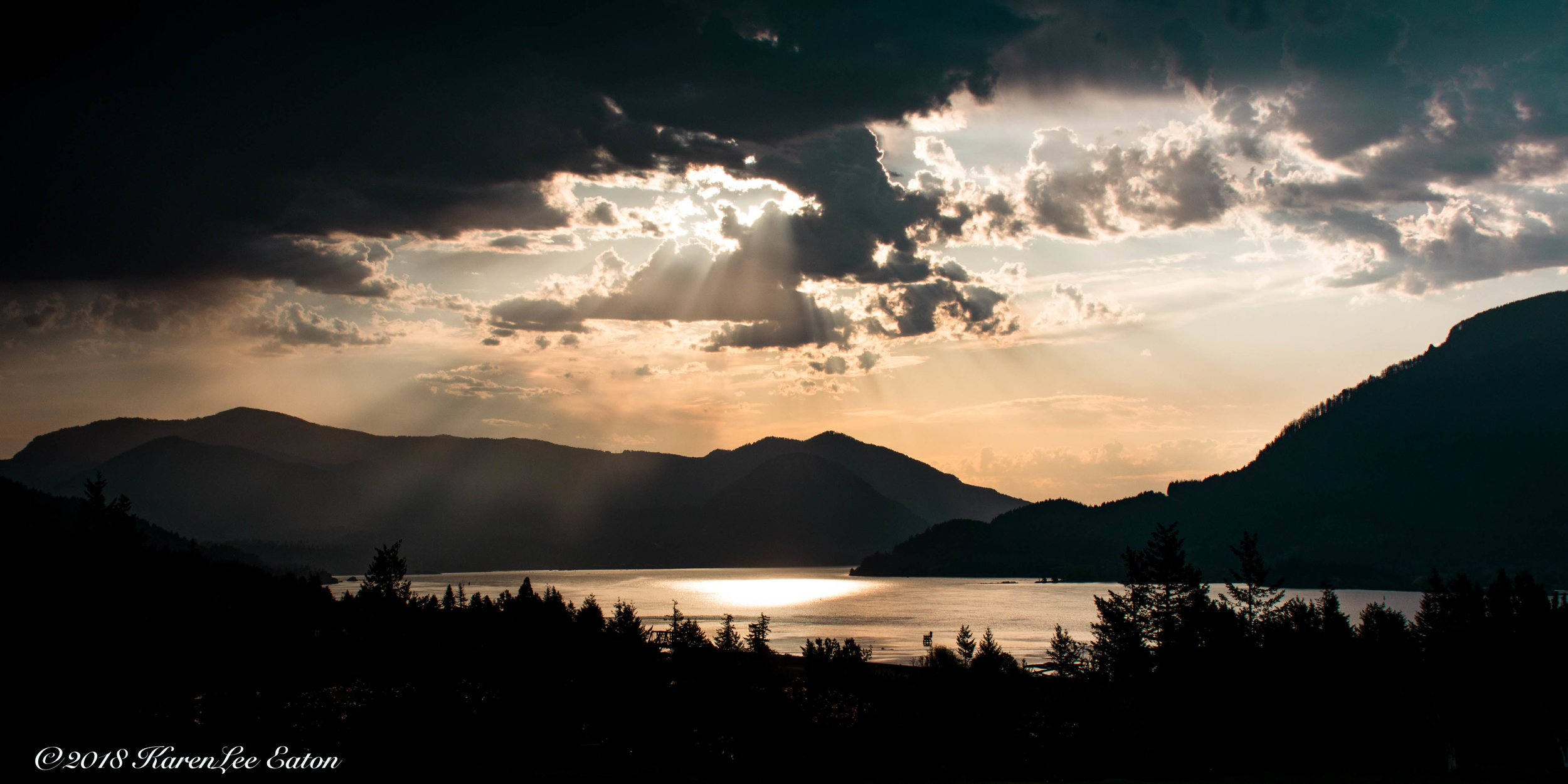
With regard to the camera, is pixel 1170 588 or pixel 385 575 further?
pixel 385 575

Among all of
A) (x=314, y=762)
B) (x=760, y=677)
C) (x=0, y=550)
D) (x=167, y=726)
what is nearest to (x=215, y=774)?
(x=314, y=762)

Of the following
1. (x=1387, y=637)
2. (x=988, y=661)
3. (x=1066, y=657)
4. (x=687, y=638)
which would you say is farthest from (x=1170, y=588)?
(x=687, y=638)

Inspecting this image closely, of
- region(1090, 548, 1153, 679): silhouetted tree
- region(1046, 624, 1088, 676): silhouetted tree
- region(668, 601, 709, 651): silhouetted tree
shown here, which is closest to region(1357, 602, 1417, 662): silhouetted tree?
region(1090, 548, 1153, 679): silhouetted tree

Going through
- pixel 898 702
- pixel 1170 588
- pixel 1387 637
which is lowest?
pixel 898 702

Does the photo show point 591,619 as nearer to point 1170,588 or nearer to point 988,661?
point 988,661

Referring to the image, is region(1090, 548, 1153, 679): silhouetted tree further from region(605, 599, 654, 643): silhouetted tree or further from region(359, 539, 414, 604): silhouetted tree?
region(359, 539, 414, 604): silhouetted tree

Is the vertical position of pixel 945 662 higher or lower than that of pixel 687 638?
lower

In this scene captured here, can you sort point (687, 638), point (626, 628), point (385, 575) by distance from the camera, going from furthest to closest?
point (385, 575)
point (687, 638)
point (626, 628)

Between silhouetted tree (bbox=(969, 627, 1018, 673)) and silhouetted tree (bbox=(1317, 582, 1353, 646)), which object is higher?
silhouetted tree (bbox=(1317, 582, 1353, 646))

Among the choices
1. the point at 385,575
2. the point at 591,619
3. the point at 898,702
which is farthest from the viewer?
the point at 385,575

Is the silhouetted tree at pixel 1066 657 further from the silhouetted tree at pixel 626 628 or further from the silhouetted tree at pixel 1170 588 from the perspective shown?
the silhouetted tree at pixel 626 628

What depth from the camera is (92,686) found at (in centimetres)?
5753

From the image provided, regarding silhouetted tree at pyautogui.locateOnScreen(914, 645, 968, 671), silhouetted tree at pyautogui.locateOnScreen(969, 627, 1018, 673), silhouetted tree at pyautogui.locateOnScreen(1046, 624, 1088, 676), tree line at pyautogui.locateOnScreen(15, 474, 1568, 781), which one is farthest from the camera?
silhouetted tree at pyautogui.locateOnScreen(1046, 624, 1088, 676)

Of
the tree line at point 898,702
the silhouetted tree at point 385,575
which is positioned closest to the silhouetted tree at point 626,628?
the tree line at point 898,702
